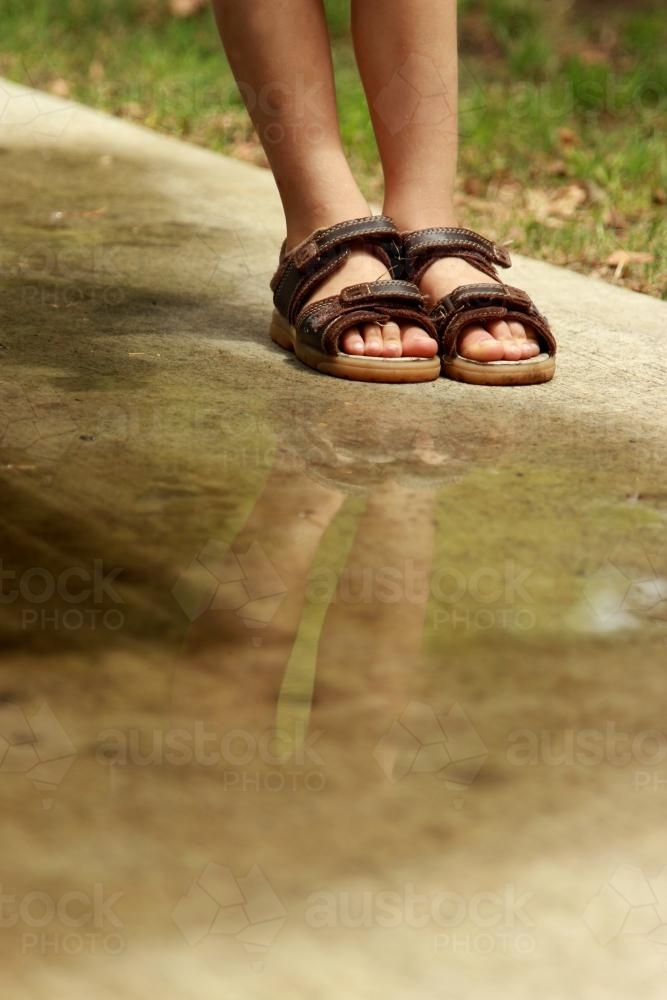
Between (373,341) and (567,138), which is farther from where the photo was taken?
(567,138)

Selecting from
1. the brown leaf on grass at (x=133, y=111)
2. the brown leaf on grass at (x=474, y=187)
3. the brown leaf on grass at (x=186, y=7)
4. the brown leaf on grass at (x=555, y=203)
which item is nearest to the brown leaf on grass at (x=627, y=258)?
the brown leaf on grass at (x=555, y=203)

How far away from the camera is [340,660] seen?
1.19 metres

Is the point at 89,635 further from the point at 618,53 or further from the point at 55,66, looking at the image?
the point at 618,53

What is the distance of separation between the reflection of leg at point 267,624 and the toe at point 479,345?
0.49m

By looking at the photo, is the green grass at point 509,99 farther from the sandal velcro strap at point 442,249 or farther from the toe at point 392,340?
the toe at point 392,340

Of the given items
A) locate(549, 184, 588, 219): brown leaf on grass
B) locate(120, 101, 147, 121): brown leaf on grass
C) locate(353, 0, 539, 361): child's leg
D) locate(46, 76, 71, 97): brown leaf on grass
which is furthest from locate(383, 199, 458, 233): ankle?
locate(46, 76, 71, 97): brown leaf on grass

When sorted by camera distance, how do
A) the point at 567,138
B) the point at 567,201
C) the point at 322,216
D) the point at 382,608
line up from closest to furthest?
the point at 382,608 → the point at 322,216 → the point at 567,201 → the point at 567,138

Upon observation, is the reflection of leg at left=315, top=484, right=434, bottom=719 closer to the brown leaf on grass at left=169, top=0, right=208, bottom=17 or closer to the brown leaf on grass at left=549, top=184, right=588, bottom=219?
the brown leaf on grass at left=549, top=184, right=588, bottom=219

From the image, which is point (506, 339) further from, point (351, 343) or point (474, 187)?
point (474, 187)

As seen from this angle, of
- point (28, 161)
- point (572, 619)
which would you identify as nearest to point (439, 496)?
point (572, 619)

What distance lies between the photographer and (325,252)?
2.01 metres

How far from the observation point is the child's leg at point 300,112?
77.6 inches

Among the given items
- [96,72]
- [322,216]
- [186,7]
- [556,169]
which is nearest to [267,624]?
[322,216]

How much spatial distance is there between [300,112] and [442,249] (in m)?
0.30
